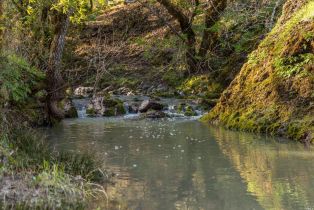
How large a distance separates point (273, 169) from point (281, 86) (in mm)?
4998

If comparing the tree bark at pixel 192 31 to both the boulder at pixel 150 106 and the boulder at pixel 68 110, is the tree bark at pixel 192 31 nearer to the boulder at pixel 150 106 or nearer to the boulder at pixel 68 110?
the boulder at pixel 150 106

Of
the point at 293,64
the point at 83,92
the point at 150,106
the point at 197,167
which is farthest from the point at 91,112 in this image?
the point at 197,167

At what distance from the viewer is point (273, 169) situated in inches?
330

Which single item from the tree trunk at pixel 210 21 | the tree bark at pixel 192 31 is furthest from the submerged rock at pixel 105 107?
the tree trunk at pixel 210 21

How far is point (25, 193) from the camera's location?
6.03m

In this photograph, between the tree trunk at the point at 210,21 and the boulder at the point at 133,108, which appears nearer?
the boulder at the point at 133,108

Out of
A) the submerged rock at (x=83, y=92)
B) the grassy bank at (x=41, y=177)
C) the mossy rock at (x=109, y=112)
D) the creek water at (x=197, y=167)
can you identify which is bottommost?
the mossy rock at (x=109, y=112)

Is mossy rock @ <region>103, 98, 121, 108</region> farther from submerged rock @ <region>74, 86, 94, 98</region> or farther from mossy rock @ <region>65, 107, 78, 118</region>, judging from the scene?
submerged rock @ <region>74, 86, 94, 98</region>

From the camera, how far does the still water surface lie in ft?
21.6

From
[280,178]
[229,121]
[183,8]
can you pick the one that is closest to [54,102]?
[229,121]

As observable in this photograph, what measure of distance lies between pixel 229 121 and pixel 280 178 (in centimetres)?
636

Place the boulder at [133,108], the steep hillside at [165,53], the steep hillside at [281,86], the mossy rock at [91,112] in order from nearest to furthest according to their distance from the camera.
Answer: the steep hillside at [281,86] < the mossy rock at [91,112] < the boulder at [133,108] < the steep hillside at [165,53]

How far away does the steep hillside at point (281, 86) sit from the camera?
1205 centimetres

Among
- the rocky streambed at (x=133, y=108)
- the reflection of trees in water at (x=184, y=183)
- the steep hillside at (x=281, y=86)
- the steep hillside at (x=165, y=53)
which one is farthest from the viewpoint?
the steep hillside at (x=165, y=53)
